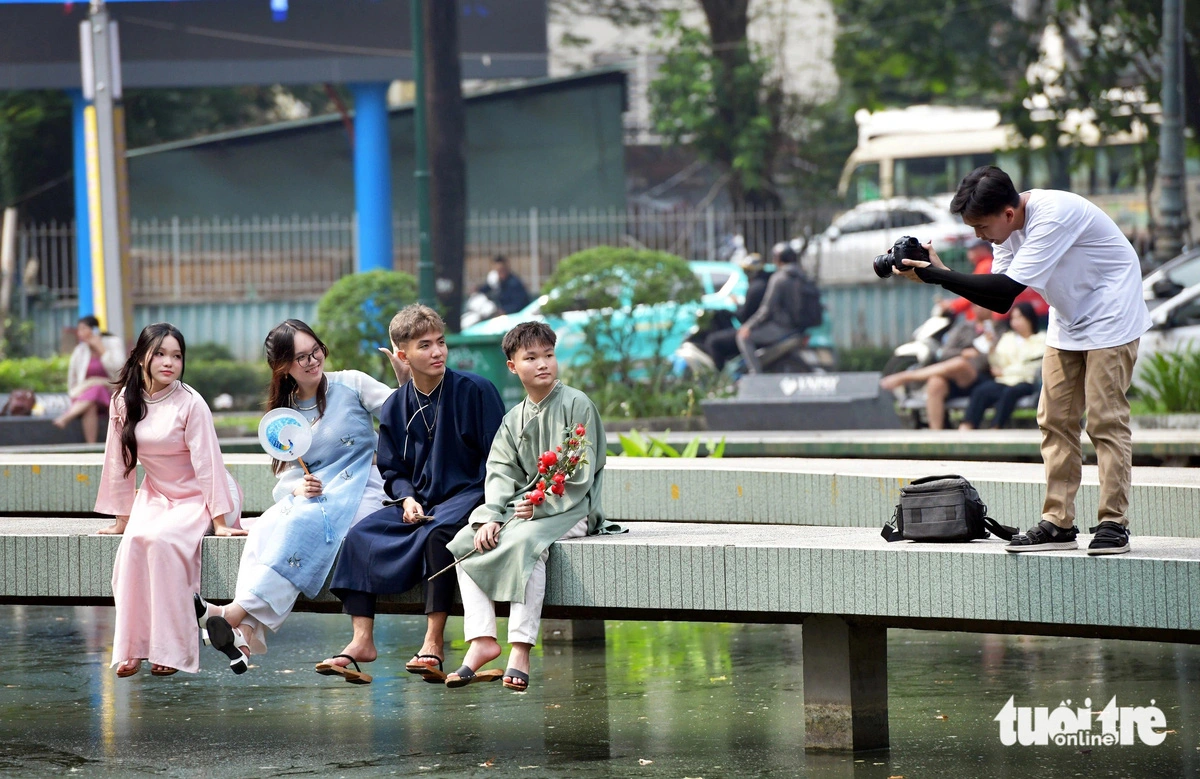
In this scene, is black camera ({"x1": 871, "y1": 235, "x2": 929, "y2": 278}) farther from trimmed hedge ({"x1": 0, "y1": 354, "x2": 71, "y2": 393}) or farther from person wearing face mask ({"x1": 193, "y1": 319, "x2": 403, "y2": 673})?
trimmed hedge ({"x1": 0, "y1": 354, "x2": 71, "y2": 393})

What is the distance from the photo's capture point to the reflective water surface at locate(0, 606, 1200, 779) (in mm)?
6090

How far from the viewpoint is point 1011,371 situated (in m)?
13.4

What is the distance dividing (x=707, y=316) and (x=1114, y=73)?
25.7 ft

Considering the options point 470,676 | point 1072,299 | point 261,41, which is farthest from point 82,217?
point 1072,299

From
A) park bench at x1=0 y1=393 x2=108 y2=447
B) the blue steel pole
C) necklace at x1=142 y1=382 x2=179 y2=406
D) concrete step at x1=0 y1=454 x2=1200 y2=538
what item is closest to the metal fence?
the blue steel pole

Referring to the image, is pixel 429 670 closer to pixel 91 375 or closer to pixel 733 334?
pixel 91 375

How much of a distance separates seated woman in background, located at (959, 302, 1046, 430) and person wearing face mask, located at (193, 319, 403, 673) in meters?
7.24

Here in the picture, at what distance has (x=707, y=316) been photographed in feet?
55.6

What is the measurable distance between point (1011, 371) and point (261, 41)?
→ 12.6 metres

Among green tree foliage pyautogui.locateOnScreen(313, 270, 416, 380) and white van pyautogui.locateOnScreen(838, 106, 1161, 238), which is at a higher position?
white van pyautogui.locateOnScreen(838, 106, 1161, 238)

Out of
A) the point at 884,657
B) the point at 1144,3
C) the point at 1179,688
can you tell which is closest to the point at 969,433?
the point at 1179,688

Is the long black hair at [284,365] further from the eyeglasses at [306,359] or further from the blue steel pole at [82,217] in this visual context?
the blue steel pole at [82,217]

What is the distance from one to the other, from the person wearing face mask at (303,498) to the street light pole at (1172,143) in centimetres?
1287

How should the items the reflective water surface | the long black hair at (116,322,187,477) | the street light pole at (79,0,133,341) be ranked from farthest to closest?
the street light pole at (79,0,133,341) < the long black hair at (116,322,187,477) < the reflective water surface
